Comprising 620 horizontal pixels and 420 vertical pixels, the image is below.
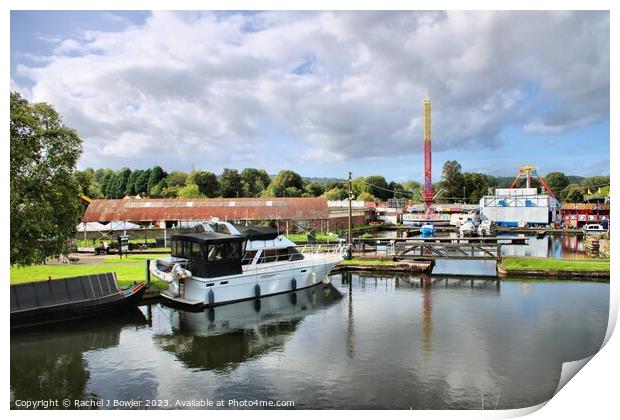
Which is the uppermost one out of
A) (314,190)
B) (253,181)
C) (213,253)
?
(253,181)

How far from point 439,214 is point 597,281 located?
4134 cm

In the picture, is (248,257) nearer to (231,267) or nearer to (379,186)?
(231,267)

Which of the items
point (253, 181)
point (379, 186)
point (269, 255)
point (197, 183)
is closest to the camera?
point (269, 255)

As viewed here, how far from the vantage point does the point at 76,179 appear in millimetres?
12461

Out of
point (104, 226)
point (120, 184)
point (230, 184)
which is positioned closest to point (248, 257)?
point (104, 226)

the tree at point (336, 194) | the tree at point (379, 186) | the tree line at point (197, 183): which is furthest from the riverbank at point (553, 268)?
the tree at point (379, 186)

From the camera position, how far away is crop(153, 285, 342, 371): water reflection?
10.8 m

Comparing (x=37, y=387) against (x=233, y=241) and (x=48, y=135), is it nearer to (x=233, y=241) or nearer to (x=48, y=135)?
(x=48, y=135)

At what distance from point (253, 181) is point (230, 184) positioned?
21.7 feet

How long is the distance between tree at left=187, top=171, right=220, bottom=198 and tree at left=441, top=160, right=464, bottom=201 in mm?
40306

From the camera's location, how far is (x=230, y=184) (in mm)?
61906

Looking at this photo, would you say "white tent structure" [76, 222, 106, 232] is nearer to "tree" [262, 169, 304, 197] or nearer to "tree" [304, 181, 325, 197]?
"tree" [262, 169, 304, 197]
